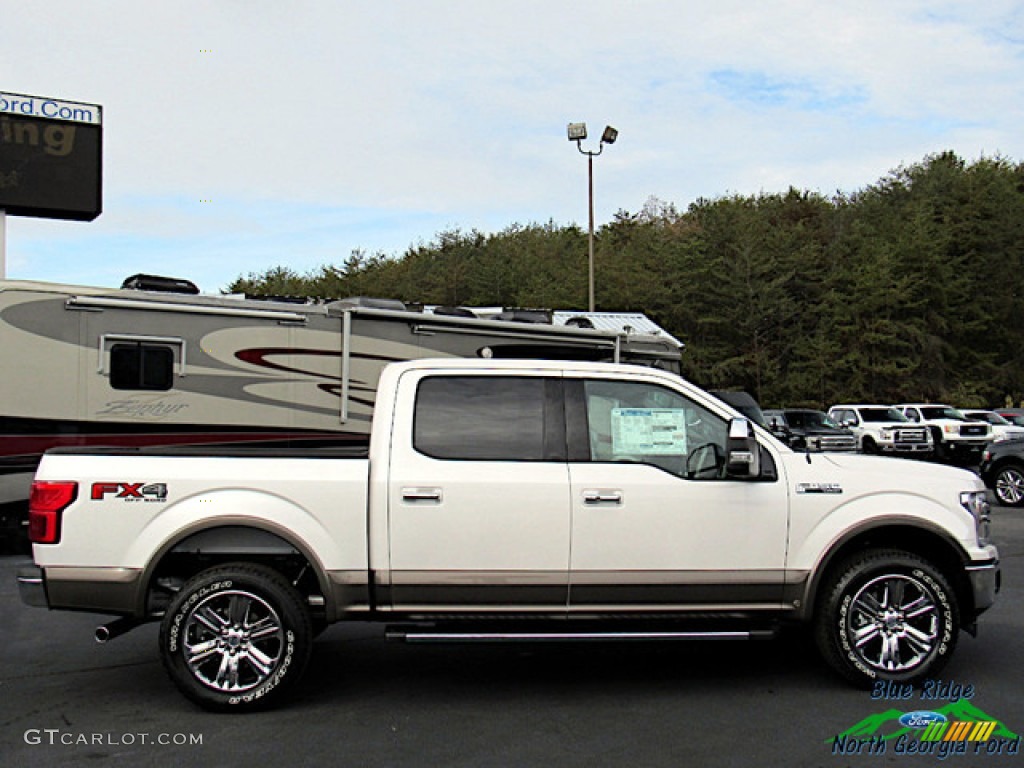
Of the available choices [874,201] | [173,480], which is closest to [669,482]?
[173,480]

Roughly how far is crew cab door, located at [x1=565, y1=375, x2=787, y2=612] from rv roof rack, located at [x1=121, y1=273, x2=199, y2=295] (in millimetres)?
7045

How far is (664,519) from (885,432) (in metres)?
24.3

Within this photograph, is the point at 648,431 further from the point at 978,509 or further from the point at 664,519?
the point at 978,509

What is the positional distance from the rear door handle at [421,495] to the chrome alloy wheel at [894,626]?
2436mm

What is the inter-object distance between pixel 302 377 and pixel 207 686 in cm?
616

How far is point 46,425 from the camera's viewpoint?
1009cm

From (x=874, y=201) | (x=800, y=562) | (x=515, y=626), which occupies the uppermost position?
(x=874, y=201)

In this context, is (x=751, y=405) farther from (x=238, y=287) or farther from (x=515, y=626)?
(x=238, y=287)

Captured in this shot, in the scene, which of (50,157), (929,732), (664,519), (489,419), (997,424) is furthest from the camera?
(997,424)

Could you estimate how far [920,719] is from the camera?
5.30 m

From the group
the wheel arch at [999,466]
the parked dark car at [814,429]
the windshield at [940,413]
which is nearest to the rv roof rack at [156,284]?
the wheel arch at [999,466]

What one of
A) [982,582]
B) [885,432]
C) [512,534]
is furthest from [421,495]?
[885,432]

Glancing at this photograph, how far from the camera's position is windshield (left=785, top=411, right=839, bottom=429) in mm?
27094

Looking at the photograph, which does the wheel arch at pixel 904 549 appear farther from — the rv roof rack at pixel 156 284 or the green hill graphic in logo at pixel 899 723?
the rv roof rack at pixel 156 284
